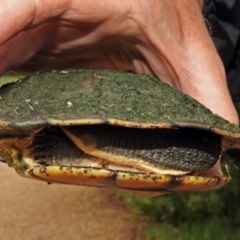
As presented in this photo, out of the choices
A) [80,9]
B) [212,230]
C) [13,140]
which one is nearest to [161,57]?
[80,9]

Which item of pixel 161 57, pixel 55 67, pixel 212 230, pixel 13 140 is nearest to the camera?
pixel 13 140

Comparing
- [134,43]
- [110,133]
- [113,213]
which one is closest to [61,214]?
[113,213]

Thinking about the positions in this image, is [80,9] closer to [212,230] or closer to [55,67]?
[55,67]

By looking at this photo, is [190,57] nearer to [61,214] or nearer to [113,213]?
[113,213]

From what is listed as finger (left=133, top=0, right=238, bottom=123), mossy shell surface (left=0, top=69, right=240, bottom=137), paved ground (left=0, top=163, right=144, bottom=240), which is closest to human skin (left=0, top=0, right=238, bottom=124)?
finger (left=133, top=0, right=238, bottom=123)

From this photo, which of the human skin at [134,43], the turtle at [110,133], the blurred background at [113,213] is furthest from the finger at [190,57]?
the blurred background at [113,213]

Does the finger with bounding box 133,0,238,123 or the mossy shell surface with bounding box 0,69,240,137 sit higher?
the mossy shell surface with bounding box 0,69,240,137

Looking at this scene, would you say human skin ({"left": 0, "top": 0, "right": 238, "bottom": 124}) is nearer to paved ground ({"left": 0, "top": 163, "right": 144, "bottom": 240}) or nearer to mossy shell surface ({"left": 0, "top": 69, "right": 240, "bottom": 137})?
mossy shell surface ({"left": 0, "top": 69, "right": 240, "bottom": 137})
